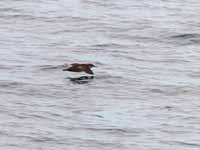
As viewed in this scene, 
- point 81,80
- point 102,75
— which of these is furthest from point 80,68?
point 102,75

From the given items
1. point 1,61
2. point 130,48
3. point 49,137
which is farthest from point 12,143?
point 130,48

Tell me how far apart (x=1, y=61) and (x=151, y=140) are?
7703 millimetres

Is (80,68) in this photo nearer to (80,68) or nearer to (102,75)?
(80,68)

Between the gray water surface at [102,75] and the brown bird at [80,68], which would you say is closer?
the gray water surface at [102,75]

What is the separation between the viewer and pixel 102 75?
28.2 m

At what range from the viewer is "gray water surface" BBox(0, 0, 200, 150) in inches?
903

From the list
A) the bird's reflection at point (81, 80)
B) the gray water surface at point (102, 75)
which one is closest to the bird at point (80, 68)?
the bird's reflection at point (81, 80)

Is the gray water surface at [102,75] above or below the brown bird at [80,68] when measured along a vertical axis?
below

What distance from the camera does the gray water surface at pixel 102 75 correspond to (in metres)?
22.9

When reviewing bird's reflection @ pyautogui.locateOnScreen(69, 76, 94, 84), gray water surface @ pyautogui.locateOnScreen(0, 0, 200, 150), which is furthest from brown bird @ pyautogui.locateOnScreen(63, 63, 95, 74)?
gray water surface @ pyautogui.locateOnScreen(0, 0, 200, 150)

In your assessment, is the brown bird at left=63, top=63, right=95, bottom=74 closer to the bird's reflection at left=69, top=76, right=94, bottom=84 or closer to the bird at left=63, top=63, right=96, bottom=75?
the bird at left=63, top=63, right=96, bottom=75

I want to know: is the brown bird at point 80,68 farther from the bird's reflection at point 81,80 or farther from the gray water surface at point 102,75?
the gray water surface at point 102,75

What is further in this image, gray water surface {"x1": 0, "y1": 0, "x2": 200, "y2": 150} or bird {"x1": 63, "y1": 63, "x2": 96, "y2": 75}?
bird {"x1": 63, "y1": 63, "x2": 96, "y2": 75}

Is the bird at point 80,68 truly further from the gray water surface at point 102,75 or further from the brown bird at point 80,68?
the gray water surface at point 102,75
